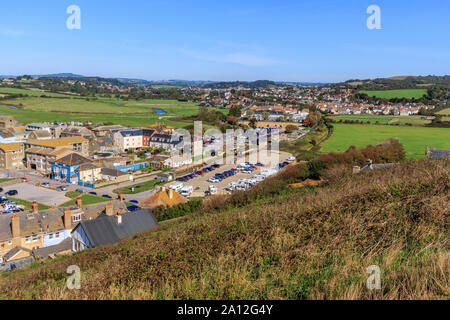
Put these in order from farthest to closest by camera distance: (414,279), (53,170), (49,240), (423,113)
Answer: (423,113)
(53,170)
(49,240)
(414,279)

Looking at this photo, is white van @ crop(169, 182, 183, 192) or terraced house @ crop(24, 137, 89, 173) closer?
white van @ crop(169, 182, 183, 192)

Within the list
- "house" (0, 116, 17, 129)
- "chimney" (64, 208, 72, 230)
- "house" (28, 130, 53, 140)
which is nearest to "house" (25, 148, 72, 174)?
"house" (28, 130, 53, 140)

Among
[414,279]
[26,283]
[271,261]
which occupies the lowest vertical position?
[26,283]

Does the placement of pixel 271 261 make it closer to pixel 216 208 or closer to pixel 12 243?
pixel 216 208

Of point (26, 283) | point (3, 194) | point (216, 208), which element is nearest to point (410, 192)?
point (26, 283)

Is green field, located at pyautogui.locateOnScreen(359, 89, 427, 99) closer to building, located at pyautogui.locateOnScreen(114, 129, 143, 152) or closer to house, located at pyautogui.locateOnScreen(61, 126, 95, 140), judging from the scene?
building, located at pyautogui.locateOnScreen(114, 129, 143, 152)

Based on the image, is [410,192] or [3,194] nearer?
[410,192]

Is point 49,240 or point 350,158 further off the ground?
point 350,158
